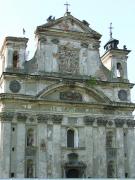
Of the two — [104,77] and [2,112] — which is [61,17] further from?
[2,112]

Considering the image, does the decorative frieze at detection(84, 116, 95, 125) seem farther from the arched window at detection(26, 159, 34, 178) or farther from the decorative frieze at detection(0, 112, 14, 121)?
the decorative frieze at detection(0, 112, 14, 121)

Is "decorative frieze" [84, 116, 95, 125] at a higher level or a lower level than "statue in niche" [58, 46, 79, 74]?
lower

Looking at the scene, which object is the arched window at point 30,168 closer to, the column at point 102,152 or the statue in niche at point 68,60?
the column at point 102,152

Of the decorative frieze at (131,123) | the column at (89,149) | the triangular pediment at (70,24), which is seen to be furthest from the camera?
the triangular pediment at (70,24)

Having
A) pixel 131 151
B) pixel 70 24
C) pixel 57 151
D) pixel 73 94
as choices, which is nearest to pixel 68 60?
pixel 73 94

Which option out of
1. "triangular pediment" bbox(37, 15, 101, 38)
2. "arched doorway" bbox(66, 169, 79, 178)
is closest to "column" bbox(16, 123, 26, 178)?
"arched doorway" bbox(66, 169, 79, 178)

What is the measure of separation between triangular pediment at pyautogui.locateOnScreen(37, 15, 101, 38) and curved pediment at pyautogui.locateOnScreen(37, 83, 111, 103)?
4065mm

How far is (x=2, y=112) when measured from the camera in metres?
25.8

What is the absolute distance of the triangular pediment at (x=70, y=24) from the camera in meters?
28.8

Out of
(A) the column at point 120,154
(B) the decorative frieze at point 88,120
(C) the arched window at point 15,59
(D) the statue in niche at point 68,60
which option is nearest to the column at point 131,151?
(A) the column at point 120,154

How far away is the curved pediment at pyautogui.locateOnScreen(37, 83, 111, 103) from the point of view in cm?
2711

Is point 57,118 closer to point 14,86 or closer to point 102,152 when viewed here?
point 14,86

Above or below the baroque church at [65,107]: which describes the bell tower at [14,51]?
above

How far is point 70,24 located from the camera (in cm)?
2938
